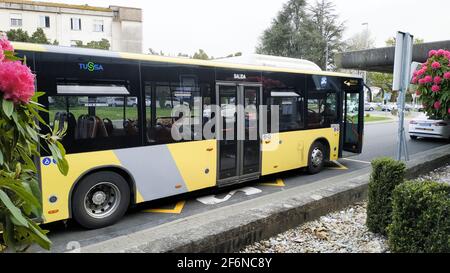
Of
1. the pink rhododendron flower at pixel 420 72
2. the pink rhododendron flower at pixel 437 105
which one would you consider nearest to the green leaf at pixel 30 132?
the pink rhododendron flower at pixel 437 105

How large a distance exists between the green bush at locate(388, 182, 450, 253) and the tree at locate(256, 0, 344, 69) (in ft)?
142

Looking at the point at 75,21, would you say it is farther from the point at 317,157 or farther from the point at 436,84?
the point at 436,84

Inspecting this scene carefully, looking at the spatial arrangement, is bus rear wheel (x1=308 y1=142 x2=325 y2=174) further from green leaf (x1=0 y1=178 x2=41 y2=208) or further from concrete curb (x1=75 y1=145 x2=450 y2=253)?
green leaf (x1=0 y1=178 x2=41 y2=208)

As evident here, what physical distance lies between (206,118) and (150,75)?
1430mm

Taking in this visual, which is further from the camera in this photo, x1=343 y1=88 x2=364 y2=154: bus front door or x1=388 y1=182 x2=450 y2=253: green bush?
x1=343 y1=88 x2=364 y2=154: bus front door

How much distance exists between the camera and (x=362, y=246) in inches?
139

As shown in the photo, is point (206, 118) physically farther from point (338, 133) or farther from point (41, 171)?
point (338, 133)

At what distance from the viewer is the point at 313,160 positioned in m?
9.18

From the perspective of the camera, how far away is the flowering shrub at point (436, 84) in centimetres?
741

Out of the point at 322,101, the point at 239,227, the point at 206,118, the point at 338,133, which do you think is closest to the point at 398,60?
the point at 322,101

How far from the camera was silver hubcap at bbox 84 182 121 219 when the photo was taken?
5.37 metres

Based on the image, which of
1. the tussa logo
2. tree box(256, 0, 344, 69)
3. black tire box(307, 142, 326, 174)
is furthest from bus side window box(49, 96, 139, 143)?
tree box(256, 0, 344, 69)
